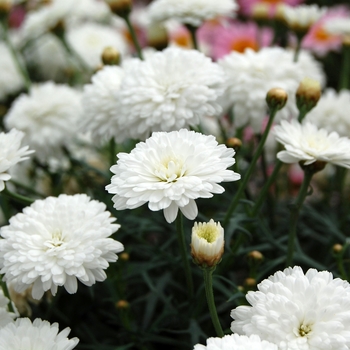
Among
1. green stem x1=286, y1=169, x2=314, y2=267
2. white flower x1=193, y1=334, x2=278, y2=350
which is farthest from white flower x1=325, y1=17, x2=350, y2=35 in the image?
white flower x1=193, y1=334, x2=278, y2=350

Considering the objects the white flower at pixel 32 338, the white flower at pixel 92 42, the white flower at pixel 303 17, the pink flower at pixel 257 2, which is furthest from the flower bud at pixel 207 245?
the pink flower at pixel 257 2

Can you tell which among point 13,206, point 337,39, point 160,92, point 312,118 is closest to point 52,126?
point 13,206

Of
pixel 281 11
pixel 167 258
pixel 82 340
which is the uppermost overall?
pixel 281 11

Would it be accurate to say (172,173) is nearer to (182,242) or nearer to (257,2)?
(182,242)

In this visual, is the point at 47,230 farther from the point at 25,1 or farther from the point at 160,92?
the point at 25,1

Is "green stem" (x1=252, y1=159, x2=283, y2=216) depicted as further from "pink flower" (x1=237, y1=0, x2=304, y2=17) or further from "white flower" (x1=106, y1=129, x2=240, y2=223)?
"pink flower" (x1=237, y1=0, x2=304, y2=17)

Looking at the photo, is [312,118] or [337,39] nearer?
[312,118]

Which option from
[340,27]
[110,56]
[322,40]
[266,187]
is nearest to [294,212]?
[266,187]

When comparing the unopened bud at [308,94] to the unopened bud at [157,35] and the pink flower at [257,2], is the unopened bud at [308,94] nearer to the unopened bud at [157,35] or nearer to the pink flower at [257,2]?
the unopened bud at [157,35]
